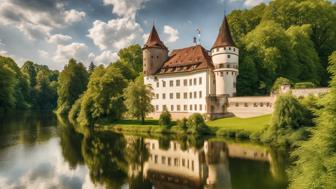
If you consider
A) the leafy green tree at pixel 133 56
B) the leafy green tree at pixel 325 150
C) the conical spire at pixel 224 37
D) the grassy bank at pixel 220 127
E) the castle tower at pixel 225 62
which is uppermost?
the leafy green tree at pixel 133 56

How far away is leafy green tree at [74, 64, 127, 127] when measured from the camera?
165 feet

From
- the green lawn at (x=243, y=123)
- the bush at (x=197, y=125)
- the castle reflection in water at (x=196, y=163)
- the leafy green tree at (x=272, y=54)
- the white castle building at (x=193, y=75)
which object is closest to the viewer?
the castle reflection in water at (x=196, y=163)

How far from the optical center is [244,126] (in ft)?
127

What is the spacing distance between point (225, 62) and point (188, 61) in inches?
294

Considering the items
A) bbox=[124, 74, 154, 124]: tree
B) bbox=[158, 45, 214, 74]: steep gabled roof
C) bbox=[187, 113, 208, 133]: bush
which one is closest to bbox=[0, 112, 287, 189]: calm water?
bbox=[187, 113, 208, 133]: bush

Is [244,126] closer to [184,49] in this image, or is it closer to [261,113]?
[261,113]

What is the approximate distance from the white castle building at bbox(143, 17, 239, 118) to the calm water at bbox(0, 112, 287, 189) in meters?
14.9

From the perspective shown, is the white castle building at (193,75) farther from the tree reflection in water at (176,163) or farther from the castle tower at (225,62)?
the tree reflection in water at (176,163)

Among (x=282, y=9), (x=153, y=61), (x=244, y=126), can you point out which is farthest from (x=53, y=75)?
(x=244, y=126)

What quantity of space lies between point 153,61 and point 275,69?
22.1 m

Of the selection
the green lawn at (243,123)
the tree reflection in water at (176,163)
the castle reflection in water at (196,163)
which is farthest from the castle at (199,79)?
the castle reflection in water at (196,163)

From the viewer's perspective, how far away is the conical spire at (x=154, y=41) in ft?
190

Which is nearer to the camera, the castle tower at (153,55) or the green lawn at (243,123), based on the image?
the green lawn at (243,123)

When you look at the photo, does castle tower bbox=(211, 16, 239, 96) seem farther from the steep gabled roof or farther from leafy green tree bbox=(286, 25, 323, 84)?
leafy green tree bbox=(286, 25, 323, 84)
